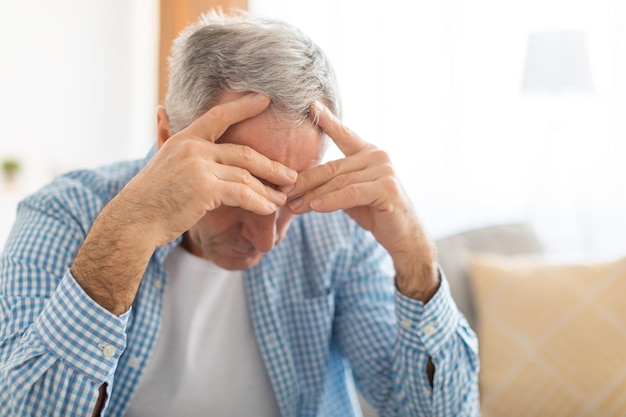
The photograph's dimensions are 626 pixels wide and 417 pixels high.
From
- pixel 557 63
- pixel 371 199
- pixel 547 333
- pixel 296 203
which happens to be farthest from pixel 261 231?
pixel 557 63

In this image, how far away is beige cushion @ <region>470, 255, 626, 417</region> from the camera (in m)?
1.58

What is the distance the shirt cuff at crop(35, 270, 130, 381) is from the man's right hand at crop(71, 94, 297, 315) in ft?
0.06

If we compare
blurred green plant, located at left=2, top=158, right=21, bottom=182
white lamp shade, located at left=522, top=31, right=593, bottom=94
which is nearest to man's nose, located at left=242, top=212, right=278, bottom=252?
white lamp shade, located at left=522, top=31, right=593, bottom=94

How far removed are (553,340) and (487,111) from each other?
127 cm

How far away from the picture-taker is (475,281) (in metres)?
1.76

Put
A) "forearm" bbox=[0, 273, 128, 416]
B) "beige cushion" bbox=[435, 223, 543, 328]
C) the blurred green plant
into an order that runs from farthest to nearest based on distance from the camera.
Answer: the blurred green plant, "beige cushion" bbox=[435, 223, 543, 328], "forearm" bbox=[0, 273, 128, 416]

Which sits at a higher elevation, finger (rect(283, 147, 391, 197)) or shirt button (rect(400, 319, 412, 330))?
finger (rect(283, 147, 391, 197))

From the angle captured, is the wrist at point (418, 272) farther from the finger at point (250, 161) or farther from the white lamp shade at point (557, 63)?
the white lamp shade at point (557, 63)

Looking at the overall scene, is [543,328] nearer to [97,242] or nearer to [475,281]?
[475,281]

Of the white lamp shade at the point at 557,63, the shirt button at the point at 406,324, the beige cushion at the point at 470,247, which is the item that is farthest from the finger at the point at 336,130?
the white lamp shade at the point at 557,63

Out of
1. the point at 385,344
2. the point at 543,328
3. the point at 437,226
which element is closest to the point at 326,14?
the point at 437,226

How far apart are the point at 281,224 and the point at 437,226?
173 centimetres

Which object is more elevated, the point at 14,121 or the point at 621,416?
the point at 14,121

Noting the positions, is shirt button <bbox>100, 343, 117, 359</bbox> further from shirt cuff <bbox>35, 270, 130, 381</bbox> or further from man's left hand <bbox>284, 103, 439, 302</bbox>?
man's left hand <bbox>284, 103, 439, 302</bbox>
